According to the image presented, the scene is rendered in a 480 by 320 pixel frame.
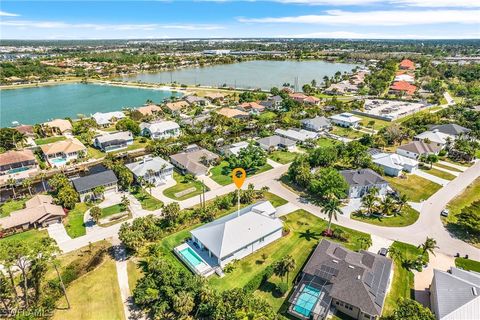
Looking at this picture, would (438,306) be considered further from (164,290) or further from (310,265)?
(164,290)

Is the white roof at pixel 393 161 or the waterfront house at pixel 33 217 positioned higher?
the white roof at pixel 393 161

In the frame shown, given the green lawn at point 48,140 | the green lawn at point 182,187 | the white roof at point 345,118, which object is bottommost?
the green lawn at point 182,187

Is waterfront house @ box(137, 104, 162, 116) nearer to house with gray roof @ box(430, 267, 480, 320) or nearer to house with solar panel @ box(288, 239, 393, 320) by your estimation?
house with solar panel @ box(288, 239, 393, 320)

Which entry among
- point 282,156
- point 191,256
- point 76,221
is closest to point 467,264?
point 191,256

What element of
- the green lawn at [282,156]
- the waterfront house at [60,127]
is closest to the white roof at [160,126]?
the waterfront house at [60,127]

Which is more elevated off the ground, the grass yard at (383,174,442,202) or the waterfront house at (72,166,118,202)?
the waterfront house at (72,166,118,202)

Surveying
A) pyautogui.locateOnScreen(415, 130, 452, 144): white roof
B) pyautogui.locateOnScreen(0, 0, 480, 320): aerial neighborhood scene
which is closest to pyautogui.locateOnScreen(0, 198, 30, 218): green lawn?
pyautogui.locateOnScreen(0, 0, 480, 320): aerial neighborhood scene

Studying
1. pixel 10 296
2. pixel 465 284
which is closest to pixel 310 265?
pixel 465 284

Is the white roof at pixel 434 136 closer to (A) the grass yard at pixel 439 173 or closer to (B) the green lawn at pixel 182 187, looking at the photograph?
(A) the grass yard at pixel 439 173
